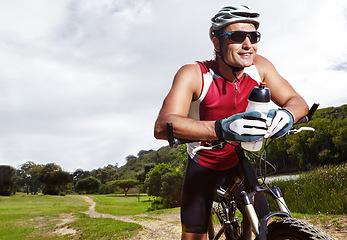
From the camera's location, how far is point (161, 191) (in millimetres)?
34562

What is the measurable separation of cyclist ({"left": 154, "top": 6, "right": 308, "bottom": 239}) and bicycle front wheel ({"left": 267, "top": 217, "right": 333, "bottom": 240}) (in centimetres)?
64

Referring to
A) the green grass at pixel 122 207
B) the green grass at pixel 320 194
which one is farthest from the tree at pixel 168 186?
Result: the green grass at pixel 320 194

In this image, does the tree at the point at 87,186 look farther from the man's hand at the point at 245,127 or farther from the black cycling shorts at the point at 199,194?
the man's hand at the point at 245,127

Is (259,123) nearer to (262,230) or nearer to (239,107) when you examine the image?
(262,230)

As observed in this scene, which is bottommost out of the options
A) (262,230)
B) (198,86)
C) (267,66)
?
(262,230)

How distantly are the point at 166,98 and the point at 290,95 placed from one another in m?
1.35

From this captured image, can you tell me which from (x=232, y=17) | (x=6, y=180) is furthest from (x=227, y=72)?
(x=6, y=180)

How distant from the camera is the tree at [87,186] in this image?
95.2 meters

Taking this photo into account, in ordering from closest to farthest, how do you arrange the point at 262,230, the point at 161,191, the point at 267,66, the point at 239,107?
the point at 262,230 → the point at 239,107 → the point at 267,66 → the point at 161,191

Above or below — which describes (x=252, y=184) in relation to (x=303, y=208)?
above

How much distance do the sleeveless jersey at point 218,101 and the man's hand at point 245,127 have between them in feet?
2.73

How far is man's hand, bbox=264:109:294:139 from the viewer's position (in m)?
1.96

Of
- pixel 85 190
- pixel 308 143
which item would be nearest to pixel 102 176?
pixel 85 190

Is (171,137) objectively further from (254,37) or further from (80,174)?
(80,174)
